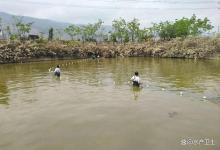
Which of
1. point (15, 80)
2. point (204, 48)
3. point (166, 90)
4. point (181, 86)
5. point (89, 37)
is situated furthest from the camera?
point (89, 37)

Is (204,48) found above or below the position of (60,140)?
above

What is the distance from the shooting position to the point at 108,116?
17641 millimetres

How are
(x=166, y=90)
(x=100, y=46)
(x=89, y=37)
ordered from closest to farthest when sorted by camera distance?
(x=166, y=90)
(x=100, y=46)
(x=89, y=37)

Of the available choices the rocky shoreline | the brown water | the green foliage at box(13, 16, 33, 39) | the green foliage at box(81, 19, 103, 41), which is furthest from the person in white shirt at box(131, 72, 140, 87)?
the green foliage at box(81, 19, 103, 41)

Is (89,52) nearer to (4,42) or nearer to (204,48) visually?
(4,42)

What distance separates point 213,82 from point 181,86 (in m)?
4.57

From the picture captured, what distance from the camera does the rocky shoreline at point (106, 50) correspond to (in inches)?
2146

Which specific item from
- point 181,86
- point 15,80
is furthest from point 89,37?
point 181,86

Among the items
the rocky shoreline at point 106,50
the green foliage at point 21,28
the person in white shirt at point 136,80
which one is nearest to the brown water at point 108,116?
the person in white shirt at point 136,80

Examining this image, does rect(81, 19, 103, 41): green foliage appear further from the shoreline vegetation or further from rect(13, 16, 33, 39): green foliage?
rect(13, 16, 33, 39): green foliage

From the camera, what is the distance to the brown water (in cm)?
1360

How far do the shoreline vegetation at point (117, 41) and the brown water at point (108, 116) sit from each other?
28.2 metres

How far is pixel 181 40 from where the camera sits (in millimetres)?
69312

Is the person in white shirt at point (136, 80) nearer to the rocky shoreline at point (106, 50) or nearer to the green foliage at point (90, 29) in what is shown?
the rocky shoreline at point (106, 50)
